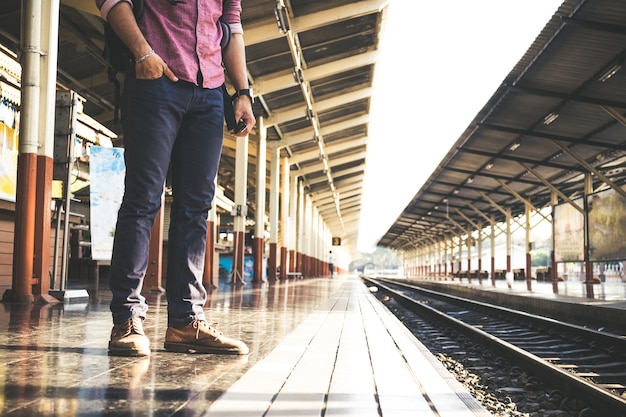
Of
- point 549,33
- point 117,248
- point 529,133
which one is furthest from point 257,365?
point 529,133

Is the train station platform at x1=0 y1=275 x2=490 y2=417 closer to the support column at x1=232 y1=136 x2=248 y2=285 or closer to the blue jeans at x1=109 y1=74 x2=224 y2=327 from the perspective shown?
the blue jeans at x1=109 y1=74 x2=224 y2=327

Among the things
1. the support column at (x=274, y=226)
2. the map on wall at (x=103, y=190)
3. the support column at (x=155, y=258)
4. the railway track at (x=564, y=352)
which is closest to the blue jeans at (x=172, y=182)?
the railway track at (x=564, y=352)

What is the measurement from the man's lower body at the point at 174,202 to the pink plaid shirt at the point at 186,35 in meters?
0.07

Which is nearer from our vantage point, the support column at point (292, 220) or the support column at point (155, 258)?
the support column at point (155, 258)

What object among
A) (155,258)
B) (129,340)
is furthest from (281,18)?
(129,340)

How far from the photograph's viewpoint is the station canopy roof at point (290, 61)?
1222 cm

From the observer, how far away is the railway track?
3541 mm

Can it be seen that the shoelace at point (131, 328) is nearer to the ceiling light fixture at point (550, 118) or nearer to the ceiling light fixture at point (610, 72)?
the ceiling light fixture at point (610, 72)

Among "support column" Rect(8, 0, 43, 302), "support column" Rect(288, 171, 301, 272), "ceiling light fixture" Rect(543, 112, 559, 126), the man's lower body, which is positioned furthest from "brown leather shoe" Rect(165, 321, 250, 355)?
"support column" Rect(288, 171, 301, 272)

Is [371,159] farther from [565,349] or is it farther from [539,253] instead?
[539,253]

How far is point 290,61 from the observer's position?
1597 cm

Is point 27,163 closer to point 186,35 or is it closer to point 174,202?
point 174,202

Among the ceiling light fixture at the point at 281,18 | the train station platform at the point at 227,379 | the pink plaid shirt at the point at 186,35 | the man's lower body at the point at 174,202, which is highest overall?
the ceiling light fixture at the point at 281,18

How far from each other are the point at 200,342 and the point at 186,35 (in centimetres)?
137
